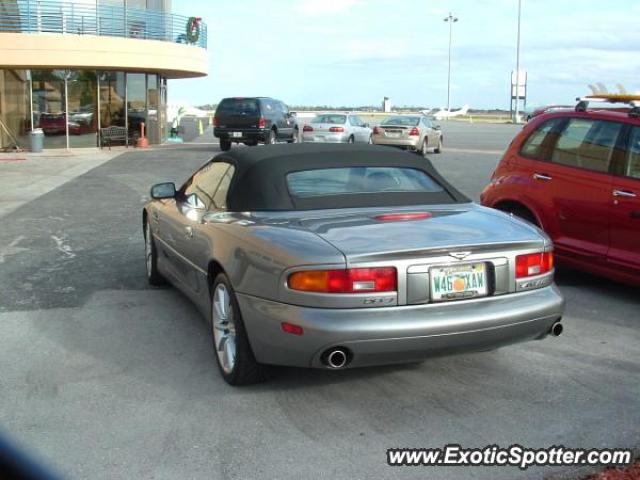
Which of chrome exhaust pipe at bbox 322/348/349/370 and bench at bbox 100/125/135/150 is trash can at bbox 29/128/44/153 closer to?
bench at bbox 100/125/135/150

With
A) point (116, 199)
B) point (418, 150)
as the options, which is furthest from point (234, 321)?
point (418, 150)

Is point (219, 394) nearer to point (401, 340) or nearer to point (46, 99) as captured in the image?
point (401, 340)

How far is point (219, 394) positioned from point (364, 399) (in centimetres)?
85

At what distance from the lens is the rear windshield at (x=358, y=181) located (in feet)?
16.6

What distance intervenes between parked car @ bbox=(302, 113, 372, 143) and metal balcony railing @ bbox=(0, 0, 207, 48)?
22.9 feet

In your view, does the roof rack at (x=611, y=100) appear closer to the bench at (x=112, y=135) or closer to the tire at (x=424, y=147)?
the tire at (x=424, y=147)

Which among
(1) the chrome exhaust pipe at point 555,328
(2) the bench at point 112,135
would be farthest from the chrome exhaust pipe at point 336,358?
(2) the bench at point 112,135

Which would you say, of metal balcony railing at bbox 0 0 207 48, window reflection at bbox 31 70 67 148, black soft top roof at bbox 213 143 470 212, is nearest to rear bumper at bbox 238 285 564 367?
black soft top roof at bbox 213 143 470 212

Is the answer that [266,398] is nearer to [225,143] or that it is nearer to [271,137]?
[271,137]

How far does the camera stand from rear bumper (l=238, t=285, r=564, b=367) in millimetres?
3904

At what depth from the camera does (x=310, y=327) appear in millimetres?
3908

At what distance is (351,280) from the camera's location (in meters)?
3.94

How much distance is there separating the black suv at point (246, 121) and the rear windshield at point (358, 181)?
70.2ft

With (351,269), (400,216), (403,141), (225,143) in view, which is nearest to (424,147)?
(403,141)
